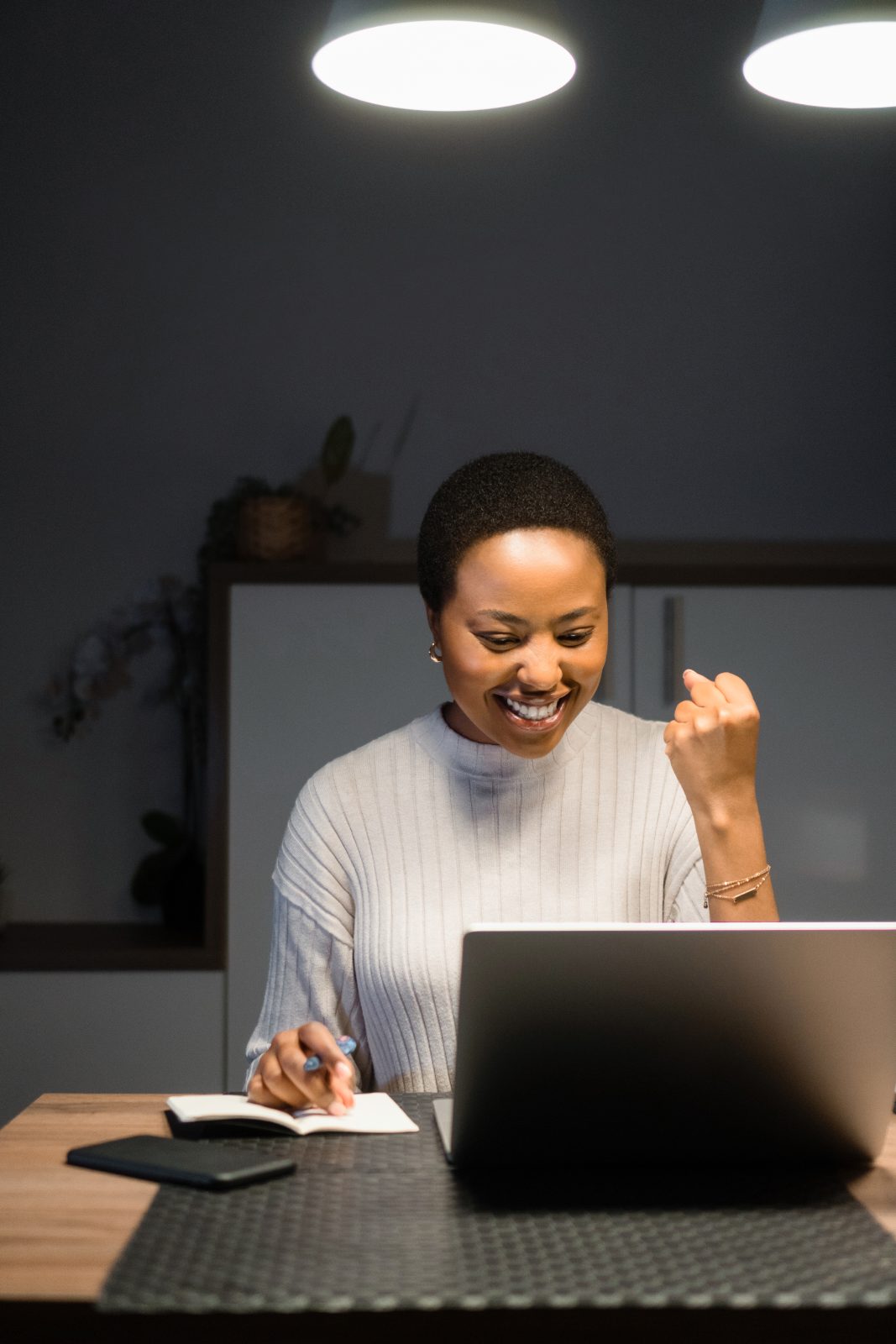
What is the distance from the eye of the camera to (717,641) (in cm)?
296

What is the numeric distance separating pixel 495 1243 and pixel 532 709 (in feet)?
2.33

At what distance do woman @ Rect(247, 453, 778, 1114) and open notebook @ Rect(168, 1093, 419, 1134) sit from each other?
10.6 inches

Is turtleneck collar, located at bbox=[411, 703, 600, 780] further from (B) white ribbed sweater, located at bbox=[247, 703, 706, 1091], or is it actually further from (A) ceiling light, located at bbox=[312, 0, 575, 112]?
(A) ceiling light, located at bbox=[312, 0, 575, 112]

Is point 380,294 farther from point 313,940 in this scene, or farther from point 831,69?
point 313,940

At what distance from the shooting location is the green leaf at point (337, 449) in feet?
10.0

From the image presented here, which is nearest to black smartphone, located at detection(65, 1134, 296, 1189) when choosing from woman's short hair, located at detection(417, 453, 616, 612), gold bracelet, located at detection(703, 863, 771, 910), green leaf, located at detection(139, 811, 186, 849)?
gold bracelet, located at detection(703, 863, 771, 910)

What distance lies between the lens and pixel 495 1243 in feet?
3.04

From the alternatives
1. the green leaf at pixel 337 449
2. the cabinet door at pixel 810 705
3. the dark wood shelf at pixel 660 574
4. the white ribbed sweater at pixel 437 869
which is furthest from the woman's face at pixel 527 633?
the green leaf at pixel 337 449

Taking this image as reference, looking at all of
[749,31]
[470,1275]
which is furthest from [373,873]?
[749,31]

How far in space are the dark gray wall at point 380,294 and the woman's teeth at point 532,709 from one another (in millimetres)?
1770

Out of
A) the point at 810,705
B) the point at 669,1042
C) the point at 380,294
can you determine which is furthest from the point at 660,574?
the point at 669,1042

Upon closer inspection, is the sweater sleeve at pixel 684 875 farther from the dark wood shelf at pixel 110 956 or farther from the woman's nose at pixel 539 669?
the dark wood shelf at pixel 110 956

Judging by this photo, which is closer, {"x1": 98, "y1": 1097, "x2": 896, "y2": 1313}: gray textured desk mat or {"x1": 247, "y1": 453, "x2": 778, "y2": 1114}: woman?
{"x1": 98, "y1": 1097, "x2": 896, "y2": 1313}: gray textured desk mat

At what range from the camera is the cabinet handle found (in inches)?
115
